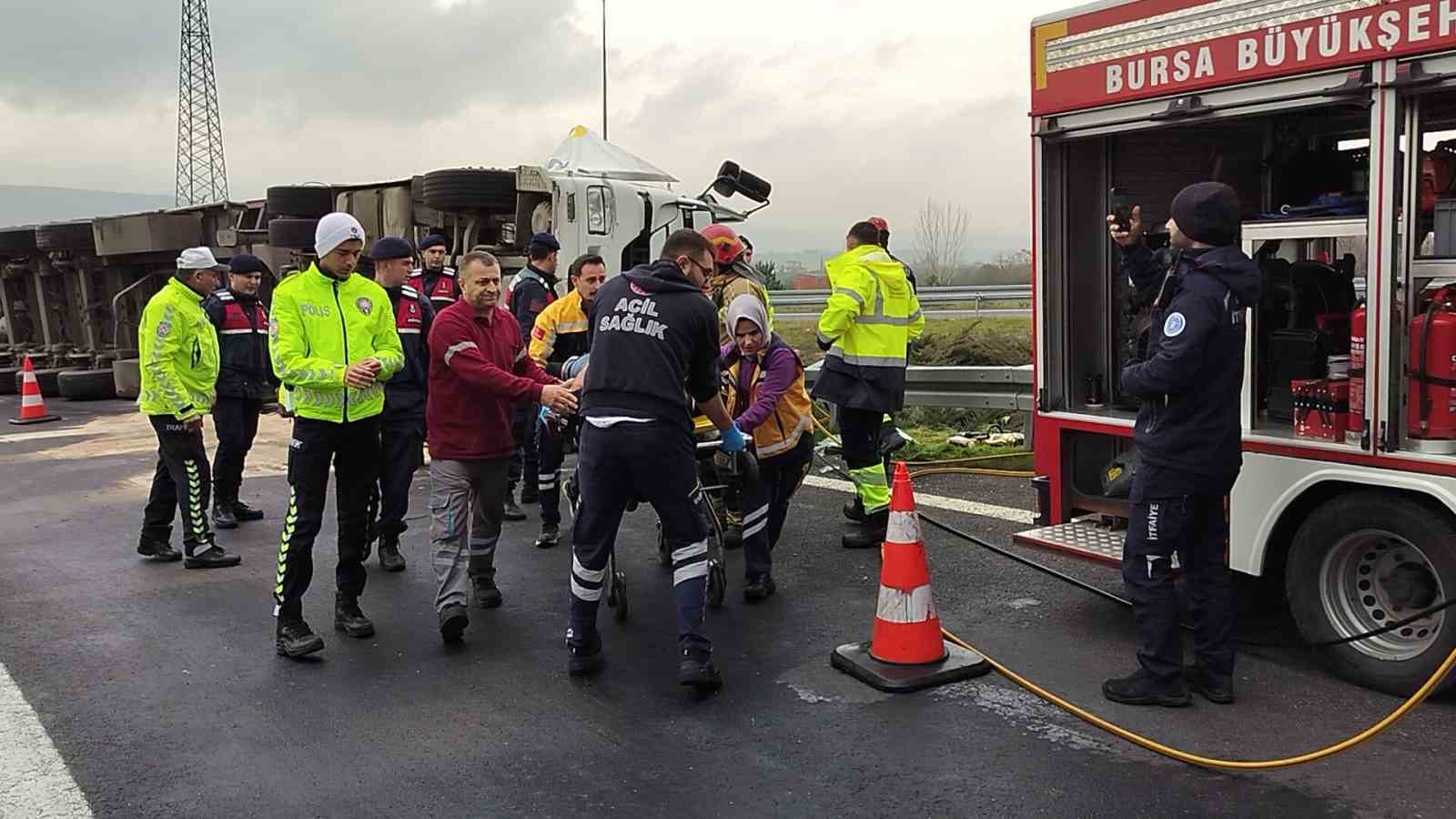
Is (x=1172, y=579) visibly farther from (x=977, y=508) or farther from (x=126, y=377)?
(x=126, y=377)

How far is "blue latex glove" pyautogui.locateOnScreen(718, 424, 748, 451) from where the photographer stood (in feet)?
17.9

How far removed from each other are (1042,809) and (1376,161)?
272 cm

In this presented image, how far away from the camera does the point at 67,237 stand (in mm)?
17969

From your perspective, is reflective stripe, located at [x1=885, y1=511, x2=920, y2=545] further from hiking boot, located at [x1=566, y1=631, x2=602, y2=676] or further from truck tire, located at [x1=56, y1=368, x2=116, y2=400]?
truck tire, located at [x1=56, y1=368, x2=116, y2=400]

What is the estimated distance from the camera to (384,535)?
7.02m

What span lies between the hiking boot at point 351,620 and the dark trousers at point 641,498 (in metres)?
1.26

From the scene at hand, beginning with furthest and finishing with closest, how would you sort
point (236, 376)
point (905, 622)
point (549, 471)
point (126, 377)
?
point (126, 377) → point (236, 376) → point (549, 471) → point (905, 622)

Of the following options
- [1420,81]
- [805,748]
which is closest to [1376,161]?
[1420,81]

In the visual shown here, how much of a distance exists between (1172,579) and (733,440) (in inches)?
77.0

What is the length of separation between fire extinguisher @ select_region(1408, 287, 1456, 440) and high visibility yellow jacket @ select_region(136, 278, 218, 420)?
6.40 m

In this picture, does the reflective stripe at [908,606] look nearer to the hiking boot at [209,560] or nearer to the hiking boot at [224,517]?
the hiking boot at [209,560]

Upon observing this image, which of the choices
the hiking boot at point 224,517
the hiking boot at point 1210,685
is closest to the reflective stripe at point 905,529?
the hiking boot at point 1210,685

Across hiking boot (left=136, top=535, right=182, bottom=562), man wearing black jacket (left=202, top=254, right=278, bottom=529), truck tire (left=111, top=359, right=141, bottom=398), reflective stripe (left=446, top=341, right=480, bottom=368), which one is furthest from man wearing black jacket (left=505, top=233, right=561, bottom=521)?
truck tire (left=111, top=359, right=141, bottom=398)

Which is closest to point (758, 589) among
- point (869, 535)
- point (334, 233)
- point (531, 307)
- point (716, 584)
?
point (716, 584)
